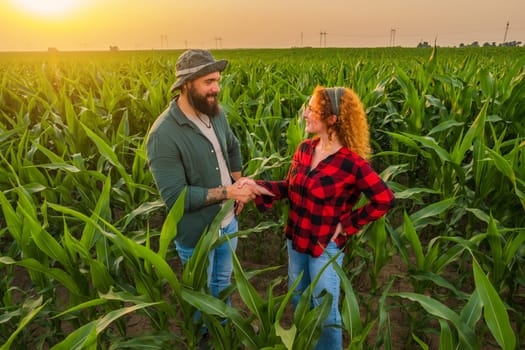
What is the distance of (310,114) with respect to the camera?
1607mm

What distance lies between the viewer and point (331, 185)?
62.0 inches

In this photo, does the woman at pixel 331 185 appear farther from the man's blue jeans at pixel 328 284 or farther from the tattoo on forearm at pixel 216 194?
the tattoo on forearm at pixel 216 194

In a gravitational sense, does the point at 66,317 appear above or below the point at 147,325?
above

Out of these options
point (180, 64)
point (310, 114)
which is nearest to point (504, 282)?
point (310, 114)

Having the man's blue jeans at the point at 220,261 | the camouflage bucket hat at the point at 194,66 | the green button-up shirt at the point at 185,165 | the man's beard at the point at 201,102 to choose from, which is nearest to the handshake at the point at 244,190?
the green button-up shirt at the point at 185,165

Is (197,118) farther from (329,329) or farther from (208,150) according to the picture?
(329,329)

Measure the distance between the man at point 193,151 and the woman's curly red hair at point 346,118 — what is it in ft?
1.57

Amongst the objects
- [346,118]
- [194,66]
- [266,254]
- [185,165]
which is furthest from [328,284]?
[266,254]

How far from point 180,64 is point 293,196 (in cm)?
84

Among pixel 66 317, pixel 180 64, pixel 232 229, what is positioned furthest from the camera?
pixel 232 229

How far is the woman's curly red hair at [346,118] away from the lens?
155 centimetres

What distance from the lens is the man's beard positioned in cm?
176

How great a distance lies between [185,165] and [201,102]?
32cm

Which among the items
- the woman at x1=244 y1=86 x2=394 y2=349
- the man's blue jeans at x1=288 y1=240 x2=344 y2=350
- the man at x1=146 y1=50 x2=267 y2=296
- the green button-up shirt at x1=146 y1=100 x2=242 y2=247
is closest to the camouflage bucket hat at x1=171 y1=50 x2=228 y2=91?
the man at x1=146 y1=50 x2=267 y2=296
